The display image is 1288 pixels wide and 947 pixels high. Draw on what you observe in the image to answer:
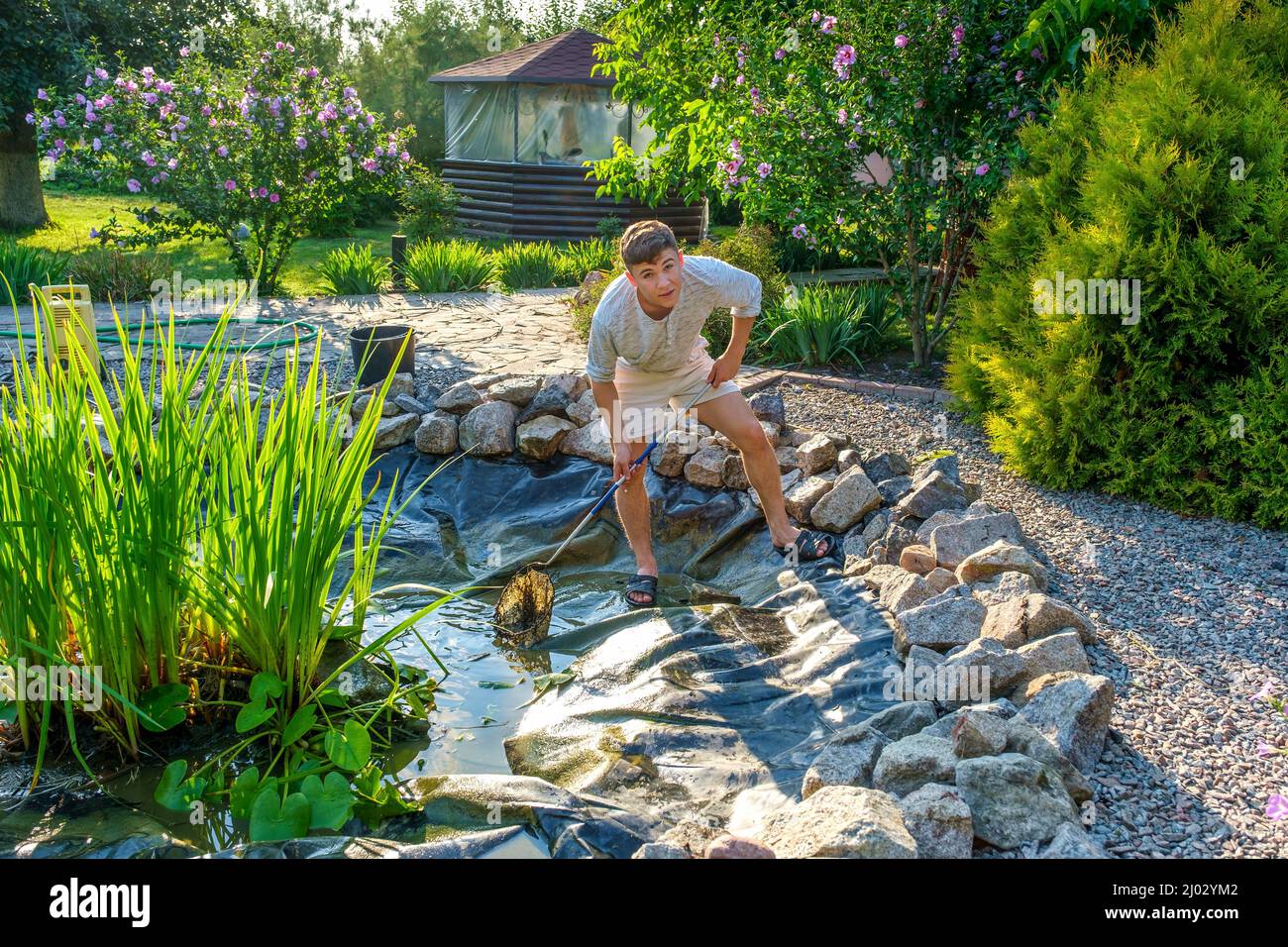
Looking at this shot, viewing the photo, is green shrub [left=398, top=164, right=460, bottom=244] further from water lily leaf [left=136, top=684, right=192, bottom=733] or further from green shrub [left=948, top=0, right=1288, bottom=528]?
water lily leaf [left=136, top=684, right=192, bottom=733]

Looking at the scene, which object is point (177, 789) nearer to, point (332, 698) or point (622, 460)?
point (332, 698)

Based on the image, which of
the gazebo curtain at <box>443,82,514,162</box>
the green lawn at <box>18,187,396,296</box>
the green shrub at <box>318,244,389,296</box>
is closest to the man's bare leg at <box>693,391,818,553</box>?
the green shrub at <box>318,244,389,296</box>

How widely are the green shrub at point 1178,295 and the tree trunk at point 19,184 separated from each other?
49.5ft

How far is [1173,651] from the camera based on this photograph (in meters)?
3.30

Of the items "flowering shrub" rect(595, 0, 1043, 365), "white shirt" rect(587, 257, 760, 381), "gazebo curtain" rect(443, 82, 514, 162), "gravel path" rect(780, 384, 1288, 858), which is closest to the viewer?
"gravel path" rect(780, 384, 1288, 858)

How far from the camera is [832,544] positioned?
4.43 meters

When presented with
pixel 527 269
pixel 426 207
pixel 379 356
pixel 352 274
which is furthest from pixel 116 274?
pixel 426 207

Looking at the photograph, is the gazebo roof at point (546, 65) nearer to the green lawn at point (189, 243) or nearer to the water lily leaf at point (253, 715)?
the green lawn at point (189, 243)

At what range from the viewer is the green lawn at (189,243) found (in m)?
11.9

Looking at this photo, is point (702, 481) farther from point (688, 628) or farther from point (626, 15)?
point (626, 15)

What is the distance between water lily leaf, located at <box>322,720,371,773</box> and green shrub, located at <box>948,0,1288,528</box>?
3.43 metres

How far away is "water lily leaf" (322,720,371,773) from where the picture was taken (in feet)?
8.99
